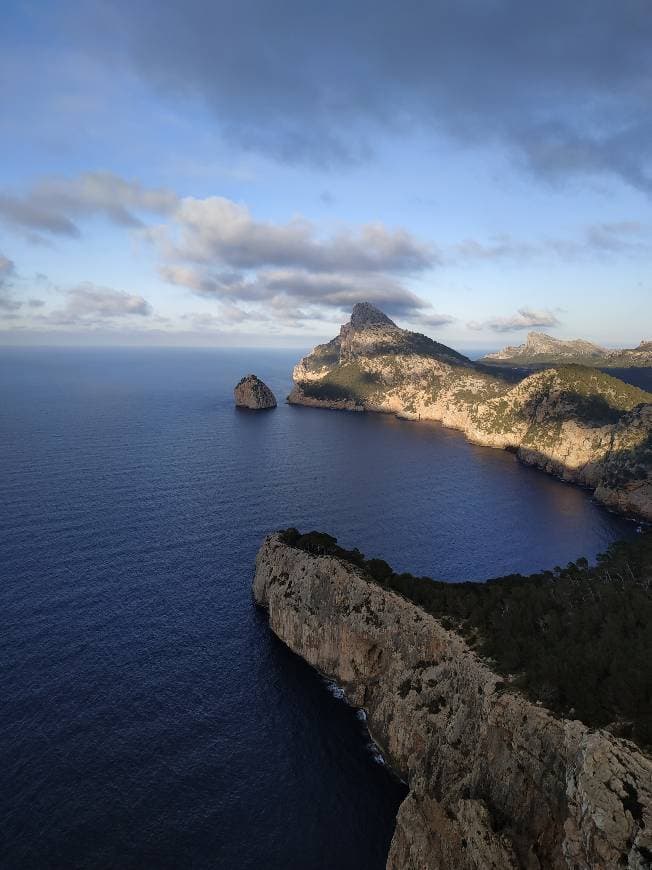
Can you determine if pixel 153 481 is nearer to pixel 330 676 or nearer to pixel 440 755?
pixel 330 676

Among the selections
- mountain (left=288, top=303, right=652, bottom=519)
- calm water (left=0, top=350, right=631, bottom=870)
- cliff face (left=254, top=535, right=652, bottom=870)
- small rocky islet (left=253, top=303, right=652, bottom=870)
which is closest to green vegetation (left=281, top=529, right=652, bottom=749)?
small rocky islet (left=253, top=303, right=652, bottom=870)

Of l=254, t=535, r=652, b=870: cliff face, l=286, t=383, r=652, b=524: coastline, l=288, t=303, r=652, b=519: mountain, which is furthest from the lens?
l=288, t=303, r=652, b=519: mountain

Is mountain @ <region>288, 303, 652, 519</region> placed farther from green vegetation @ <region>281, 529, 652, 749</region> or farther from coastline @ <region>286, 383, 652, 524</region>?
green vegetation @ <region>281, 529, 652, 749</region>

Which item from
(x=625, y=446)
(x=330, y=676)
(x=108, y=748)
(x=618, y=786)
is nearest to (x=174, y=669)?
(x=108, y=748)

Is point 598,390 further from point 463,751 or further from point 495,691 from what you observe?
point 463,751

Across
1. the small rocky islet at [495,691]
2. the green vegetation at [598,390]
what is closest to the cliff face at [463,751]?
the small rocky islet at [495,691]

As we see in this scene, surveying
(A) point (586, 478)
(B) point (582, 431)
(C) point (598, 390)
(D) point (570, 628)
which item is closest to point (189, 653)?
(D) point (570, 628)
